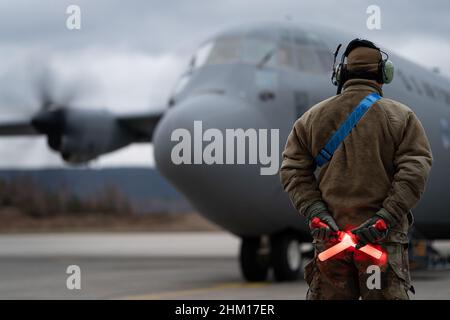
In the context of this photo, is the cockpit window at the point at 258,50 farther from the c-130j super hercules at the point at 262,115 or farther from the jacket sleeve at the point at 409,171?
the jacket sleeve at the point at 409,171

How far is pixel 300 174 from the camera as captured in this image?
395 centimetres

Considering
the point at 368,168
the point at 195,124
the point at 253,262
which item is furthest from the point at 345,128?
the point at 253,262

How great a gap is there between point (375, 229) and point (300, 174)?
0.48 meters

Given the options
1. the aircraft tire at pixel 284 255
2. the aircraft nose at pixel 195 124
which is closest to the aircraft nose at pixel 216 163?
the aircraft nose at pixel 195 124

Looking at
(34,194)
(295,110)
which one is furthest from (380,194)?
(34,194)

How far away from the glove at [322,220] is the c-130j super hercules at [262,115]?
20.0ft

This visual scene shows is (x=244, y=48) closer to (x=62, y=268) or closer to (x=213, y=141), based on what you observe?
(x=213, y=141)

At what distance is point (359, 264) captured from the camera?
379 cm

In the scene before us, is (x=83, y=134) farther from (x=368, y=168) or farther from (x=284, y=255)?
(x=368, y=168)

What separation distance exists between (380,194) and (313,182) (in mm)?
341

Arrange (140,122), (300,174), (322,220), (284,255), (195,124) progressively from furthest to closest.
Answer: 1. (140,122)
2. (284,255)
3. (195,124)
4. (300,174)
5. (322,220)

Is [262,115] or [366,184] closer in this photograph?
[366,184]

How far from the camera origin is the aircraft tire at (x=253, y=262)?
39.3ft

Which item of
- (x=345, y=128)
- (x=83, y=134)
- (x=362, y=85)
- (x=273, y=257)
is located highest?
(x=362, y=85)
